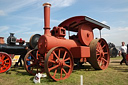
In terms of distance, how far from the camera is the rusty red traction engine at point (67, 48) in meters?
5.04

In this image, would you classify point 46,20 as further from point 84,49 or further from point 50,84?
point 50,84

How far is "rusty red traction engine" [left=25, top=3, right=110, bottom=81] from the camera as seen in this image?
5039mm

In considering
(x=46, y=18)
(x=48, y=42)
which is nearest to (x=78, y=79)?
(x=48, y=42)

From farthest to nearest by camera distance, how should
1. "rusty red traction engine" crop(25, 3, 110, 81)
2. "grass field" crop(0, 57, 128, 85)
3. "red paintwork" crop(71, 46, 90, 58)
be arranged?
"red paintwork" crop(71, 46, 90, 58)
"rusty red traction engine" crop(25, 3, 110, 81)
"grass field" crop(0, 57, 128, 85)

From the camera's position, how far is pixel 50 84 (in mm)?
3920

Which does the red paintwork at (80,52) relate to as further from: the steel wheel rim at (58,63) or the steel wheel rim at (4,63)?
the steel wheel rim at (4,63)

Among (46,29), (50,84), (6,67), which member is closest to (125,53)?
(46,29)

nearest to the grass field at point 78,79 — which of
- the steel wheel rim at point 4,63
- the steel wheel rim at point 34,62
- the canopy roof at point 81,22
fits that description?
the steel wheel rim at point 34,62

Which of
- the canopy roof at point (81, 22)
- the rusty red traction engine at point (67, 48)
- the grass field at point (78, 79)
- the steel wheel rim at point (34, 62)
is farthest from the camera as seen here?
the canopy roof at point (81, 22)

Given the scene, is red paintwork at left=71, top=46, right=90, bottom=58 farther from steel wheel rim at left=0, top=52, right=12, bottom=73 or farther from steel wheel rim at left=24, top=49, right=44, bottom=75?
steel wheel rim at left=0, top=52, right=12, bottom=73

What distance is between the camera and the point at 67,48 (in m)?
5.81

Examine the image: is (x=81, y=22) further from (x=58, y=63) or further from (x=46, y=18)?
(x=58, y=63)

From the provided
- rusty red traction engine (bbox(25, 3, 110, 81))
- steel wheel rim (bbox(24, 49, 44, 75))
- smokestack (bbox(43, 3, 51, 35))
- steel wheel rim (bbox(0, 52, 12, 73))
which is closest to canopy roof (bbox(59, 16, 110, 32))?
rusty red traction engine (bbox(25, 3, 110, 81))

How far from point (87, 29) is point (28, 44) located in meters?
4.01
